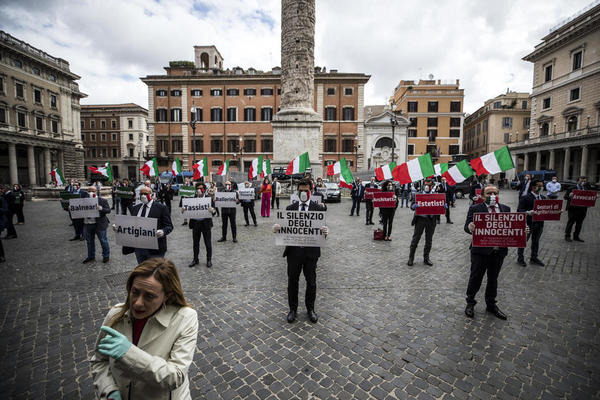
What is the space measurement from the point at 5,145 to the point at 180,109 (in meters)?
21.7

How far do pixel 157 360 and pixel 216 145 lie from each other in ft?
143

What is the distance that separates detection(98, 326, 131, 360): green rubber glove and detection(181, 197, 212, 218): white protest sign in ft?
17.7

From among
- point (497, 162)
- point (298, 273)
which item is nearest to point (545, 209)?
point (497, 162)

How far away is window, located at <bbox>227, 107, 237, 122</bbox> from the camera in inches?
1655

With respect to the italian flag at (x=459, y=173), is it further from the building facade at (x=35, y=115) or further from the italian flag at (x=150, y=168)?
the building facade at (x=35, y=115)

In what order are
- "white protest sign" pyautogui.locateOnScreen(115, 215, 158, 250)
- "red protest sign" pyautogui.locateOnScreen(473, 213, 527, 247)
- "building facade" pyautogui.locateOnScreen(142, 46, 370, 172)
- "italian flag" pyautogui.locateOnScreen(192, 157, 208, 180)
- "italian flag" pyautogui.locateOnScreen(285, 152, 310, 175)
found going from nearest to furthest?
"red protest sign" pyautogui.locateOnScreen(473, 213, 527, 247) → "white protest sign" pyautogui.locateOnScreen(115, 215, 158, 250) → "italian flag" pyautogui.locateOnScreen(285, 152, 310, 175) → "italian flag" pyautogui.locateOnScreen(192, 157, 208, 180) → "building facade" pyautogui.locateOnScreen(142, 46, 370, 172)

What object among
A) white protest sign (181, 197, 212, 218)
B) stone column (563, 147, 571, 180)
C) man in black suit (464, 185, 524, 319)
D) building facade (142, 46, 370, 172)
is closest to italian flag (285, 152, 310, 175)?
white protest sign (181, 197, 212, 218)

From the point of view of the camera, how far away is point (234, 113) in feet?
138

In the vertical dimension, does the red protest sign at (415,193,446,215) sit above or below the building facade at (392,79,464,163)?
below

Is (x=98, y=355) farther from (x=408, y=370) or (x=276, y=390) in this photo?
(x=408, y=370)

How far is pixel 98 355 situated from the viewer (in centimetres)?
166

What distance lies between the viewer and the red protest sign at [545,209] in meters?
6.77

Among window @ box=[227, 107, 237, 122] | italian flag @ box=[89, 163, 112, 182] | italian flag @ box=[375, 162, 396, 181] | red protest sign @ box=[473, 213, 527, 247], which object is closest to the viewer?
red protest sign @ box=[473, 213, 527, 247]

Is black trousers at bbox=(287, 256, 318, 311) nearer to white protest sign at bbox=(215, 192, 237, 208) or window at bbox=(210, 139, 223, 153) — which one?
white protest sign at bbox=(215, 192, 237, 208)
